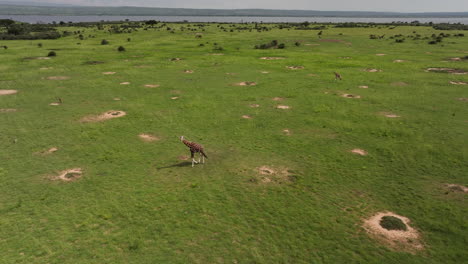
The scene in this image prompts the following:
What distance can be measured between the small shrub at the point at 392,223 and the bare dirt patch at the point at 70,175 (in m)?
18.9

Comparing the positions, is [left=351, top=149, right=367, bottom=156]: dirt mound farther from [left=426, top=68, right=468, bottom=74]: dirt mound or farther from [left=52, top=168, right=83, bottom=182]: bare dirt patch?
[left=426, top=68, right=468, bottom=74]: dirt mound

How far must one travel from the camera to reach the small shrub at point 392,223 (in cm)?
1520

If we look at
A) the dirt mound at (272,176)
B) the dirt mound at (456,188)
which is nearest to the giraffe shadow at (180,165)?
the dirt mound at (272,176)

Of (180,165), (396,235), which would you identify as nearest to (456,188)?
(396,235)

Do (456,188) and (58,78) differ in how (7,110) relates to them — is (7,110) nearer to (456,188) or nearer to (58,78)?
(58,78)

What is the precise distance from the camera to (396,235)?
582 inches

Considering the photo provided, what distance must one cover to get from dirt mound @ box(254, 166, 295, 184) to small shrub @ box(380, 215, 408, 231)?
592cm

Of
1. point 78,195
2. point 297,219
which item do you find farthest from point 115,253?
point 297,219

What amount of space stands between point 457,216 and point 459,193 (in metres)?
2.82

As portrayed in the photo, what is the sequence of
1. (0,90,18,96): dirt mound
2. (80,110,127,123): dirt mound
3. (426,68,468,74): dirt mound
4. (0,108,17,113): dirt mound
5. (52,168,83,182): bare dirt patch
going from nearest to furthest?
(52,168,83,182): bare dirt patch < (80,110,127,123): dirt mound < (0,108,17,113): dirt mound < (0,90,18,96): dirt mound < (426,68,468,74): dirt mound

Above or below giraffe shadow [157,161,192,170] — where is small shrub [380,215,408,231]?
below

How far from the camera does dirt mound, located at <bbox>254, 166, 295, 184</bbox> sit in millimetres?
19438

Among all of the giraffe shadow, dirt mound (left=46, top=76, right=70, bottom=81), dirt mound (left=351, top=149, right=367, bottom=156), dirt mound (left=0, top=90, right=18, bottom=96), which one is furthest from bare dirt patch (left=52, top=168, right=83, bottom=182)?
dirt mound (left=46, top=76, right=70, bottom=81)

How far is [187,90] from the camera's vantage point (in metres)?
40.5
